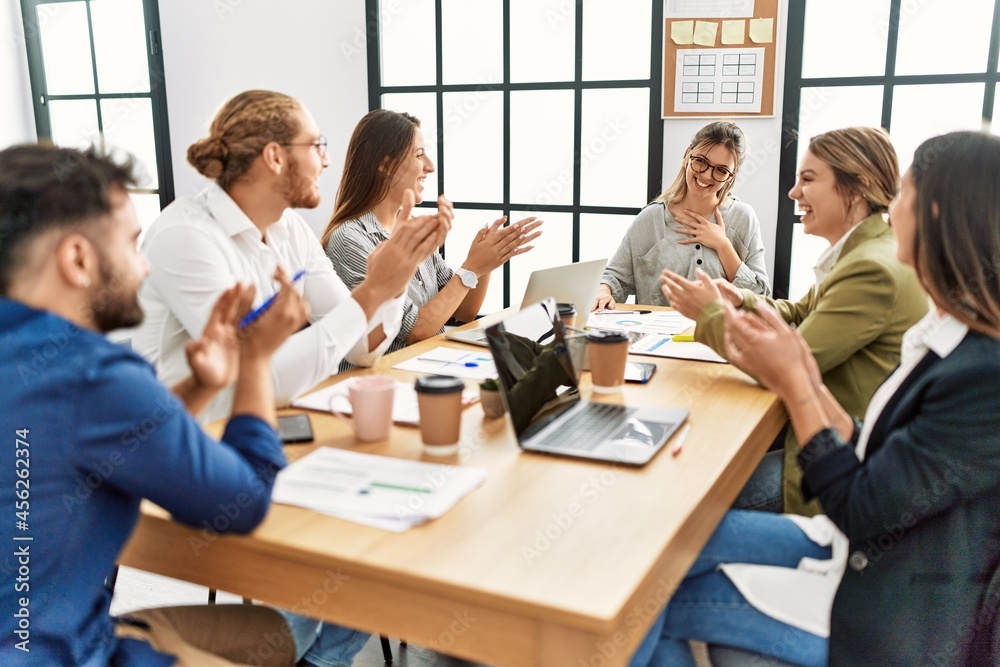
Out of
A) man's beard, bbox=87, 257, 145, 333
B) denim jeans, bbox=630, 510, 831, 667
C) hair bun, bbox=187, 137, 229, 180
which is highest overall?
hair bun, bbox=187, 137, 229, 180

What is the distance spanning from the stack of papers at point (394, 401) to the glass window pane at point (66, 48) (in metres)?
3.68

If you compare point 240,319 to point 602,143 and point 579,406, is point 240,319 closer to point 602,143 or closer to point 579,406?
point 579,406

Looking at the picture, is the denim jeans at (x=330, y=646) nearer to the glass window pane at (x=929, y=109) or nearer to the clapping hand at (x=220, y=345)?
the clapping hand at (x=220, y=345)

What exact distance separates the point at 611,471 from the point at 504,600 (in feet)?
1.36

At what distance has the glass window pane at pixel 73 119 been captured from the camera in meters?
4.59

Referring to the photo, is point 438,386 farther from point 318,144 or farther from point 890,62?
point 890,62

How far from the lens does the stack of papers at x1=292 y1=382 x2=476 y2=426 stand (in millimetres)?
1526

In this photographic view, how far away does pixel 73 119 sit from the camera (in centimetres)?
464

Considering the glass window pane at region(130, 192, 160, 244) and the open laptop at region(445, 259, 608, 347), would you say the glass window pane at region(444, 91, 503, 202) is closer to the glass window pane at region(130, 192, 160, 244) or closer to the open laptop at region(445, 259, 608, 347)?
the glass window pane at region(130, 192, 160, 244)

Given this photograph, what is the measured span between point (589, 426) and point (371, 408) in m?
0.39

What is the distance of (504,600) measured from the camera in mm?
934

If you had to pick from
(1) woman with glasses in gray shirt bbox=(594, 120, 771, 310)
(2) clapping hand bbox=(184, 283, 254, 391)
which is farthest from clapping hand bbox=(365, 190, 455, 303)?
(1) woman with glasses in gray shirt bbox=(594, 120, 771, 310)

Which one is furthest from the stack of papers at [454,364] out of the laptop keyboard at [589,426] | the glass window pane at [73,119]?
the glass window pane at [73,119]

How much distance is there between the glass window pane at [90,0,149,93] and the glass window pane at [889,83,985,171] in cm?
361
